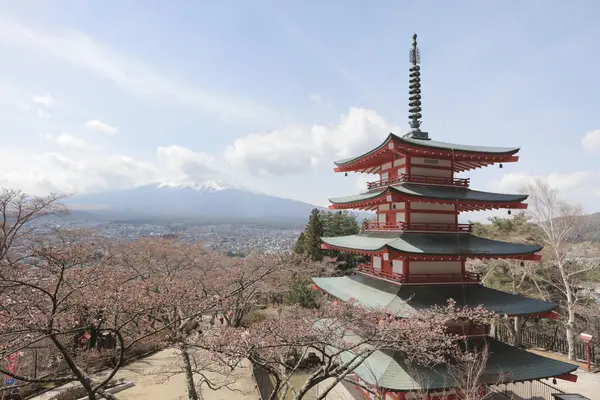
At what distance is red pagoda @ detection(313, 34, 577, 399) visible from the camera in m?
9.44

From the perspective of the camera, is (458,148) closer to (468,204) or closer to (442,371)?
(468,204)

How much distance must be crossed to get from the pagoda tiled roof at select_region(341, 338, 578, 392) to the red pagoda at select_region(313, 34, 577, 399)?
28mm

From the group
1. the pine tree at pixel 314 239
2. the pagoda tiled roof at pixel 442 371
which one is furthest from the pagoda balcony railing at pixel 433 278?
the pine tree at pixel 314 239

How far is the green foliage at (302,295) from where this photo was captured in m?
22.7

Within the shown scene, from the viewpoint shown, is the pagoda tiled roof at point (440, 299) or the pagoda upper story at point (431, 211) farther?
the pagoda upper story at point (431, 211)

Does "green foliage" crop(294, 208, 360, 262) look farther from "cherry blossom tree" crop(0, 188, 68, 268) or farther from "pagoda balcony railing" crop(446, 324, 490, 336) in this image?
"cherry blossom tree" crop(0, 188, 68, 268)

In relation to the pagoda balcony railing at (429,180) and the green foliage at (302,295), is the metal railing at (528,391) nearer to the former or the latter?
the pagoda balcony railing at (429,180)

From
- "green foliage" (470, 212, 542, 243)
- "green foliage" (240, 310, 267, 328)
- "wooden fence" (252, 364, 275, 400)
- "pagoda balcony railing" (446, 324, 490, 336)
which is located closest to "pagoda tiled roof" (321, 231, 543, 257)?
"pagoda balcony railing" (446, 324, 490, 336)

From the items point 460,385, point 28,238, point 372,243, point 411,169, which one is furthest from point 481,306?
point 28,238

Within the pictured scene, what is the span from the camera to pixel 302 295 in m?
23.0

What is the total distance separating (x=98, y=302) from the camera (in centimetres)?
884

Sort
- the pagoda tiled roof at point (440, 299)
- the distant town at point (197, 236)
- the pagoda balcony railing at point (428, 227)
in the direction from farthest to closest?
the distant town at point (197, 236) < the pagoda balcony railing at point (428, 227) < the pagoda tiled roof at point (440, 299)

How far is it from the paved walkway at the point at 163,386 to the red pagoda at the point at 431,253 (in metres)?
Answer: 5.78

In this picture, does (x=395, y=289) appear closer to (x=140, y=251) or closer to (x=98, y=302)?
(x=98, y=302)
